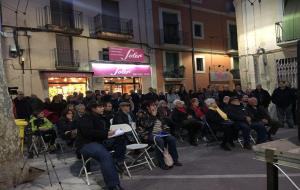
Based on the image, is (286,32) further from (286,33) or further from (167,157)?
(167,157)

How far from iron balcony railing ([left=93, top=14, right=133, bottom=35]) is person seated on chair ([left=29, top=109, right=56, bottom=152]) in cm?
999

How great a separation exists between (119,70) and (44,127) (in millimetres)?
10337

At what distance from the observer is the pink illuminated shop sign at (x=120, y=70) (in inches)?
744

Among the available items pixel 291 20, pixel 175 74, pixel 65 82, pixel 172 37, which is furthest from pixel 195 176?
pixel 172 37

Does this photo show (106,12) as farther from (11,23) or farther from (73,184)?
(73,184)

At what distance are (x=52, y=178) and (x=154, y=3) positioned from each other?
17662 millimetres

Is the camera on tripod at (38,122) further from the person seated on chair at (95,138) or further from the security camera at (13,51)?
the security camera at (13,51)

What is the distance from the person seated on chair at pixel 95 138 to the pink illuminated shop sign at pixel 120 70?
12142mm

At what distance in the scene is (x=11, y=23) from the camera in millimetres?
15984

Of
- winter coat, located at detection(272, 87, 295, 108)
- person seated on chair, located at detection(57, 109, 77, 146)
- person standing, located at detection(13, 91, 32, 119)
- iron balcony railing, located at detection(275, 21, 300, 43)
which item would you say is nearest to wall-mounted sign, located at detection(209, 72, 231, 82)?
iron balcony railing, located at detection(275, 21, 300, 43)

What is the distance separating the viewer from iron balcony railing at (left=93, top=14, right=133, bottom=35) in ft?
63.4

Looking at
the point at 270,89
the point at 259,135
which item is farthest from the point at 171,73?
the point at 259,135

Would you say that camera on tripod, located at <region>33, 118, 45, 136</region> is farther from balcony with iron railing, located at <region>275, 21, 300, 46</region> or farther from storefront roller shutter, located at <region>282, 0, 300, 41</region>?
storefront roller shutter, located at <region>282, 0, 300, 41</region>

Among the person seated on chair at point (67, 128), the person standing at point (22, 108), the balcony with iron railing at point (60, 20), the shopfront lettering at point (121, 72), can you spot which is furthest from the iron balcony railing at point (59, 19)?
the person seated on chair at point (67, 128)
